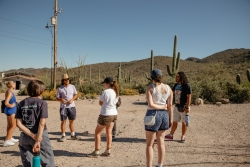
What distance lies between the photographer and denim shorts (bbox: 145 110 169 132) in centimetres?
342

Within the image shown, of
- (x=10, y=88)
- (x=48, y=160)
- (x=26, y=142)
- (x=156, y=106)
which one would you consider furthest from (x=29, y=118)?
(x=10, y=88)

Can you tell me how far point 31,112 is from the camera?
9.07ft

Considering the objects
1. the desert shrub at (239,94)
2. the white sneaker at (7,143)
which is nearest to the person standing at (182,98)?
the white sneaker at (7,143)

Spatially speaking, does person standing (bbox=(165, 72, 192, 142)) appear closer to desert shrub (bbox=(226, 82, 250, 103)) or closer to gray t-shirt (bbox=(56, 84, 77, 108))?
gray t-shirt (bbox=(56, 84, 77, 108))

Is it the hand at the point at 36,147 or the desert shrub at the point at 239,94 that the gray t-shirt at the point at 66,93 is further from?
the desert shrub at the point at 239,94

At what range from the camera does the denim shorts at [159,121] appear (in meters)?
3.42

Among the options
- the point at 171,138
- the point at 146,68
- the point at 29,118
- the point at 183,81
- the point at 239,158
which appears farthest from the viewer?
the point at 146,68

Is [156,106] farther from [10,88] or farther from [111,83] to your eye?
[10,88]

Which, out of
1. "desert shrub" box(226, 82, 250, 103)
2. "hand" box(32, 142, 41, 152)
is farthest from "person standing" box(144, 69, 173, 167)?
"desert shrub" box(226, 82, 250, 103)

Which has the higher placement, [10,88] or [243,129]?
[10,88]

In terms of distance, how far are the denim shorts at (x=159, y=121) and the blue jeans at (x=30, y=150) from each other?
1479 millimetres

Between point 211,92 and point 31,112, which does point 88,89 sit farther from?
point 31,112

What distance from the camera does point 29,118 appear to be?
2775 mm

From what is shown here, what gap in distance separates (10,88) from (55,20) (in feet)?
53.1
